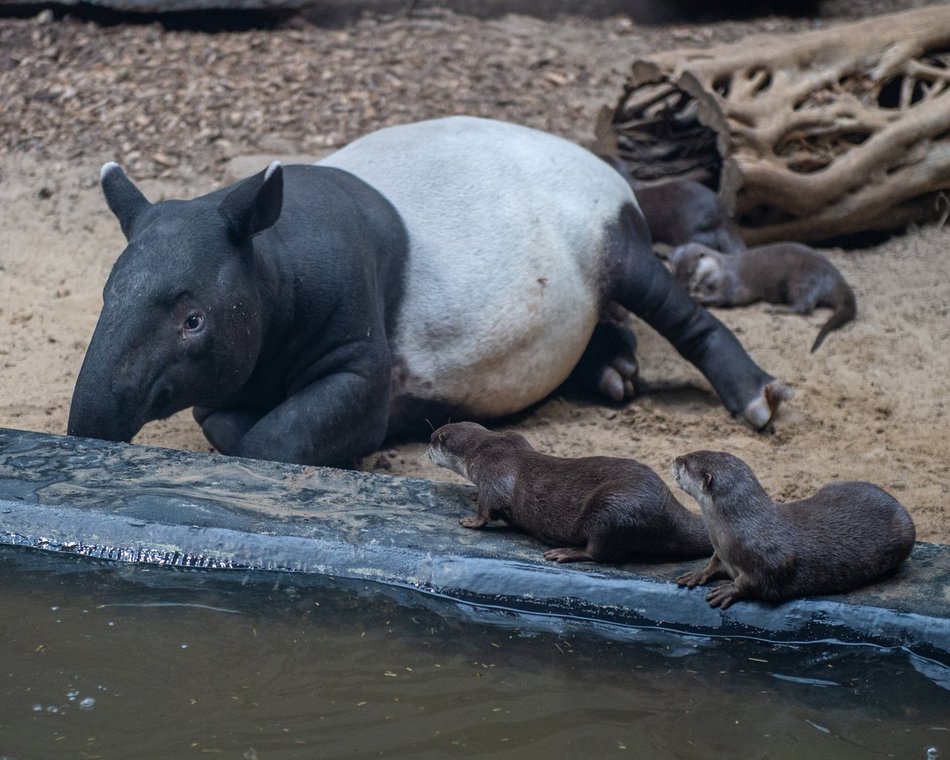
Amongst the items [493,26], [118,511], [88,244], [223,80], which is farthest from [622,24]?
[118,511]

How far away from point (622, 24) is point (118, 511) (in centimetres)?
814

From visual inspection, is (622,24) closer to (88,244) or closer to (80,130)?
(80,130)

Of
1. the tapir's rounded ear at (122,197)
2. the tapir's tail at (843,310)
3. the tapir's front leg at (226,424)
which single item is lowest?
the tapir's front leg at (226,424)

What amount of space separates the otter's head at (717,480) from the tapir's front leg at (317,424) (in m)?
1.70

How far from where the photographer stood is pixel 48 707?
2809mm

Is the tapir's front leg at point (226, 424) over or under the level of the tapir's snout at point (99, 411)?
under

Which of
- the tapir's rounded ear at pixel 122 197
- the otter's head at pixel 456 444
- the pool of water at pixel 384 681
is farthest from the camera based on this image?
the tapir's rounded ear at pixel 122 197

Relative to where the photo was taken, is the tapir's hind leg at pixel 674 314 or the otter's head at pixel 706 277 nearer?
the tapir's hind leg at pixel 674 314

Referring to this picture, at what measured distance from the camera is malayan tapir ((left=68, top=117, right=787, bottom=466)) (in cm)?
421

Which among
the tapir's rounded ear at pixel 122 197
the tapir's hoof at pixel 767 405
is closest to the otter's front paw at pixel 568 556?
the tapir's rounded ear at pixel 122 197

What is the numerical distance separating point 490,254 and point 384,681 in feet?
9.11

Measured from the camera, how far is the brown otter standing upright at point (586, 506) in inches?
136

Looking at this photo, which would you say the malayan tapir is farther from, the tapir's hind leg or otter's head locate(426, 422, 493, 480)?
otter's head locate(426, 422, 493, 480)

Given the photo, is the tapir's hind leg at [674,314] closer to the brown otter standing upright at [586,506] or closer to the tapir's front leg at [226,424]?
the tapir's front leg at [226,424]
